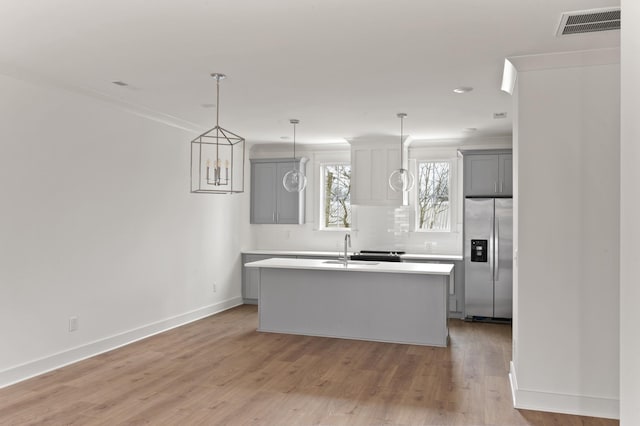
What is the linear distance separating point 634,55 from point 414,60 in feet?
8.18

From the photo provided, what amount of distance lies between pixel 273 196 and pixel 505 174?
11.6 feet

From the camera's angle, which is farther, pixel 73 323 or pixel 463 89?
pixel 73 323

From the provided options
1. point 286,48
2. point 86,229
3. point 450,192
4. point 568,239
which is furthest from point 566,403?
point 450,192

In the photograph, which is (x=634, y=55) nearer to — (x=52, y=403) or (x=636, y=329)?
(x=636, y=329)

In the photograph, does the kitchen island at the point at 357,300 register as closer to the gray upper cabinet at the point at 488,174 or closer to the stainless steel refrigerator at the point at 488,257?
the stainless steel refrigerator at the point at 488,257

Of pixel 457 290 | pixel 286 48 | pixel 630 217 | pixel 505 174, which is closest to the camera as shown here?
pixel 630 217

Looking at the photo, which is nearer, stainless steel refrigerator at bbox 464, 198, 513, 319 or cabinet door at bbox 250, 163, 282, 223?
stainless steel refrigerator at bbox 464, 198, 513, 319

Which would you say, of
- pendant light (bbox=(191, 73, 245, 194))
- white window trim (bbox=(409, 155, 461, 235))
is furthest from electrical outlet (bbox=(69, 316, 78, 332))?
white window trim (bbox=(409, 155, 461, 235))

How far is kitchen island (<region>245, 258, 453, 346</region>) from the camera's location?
548 cm

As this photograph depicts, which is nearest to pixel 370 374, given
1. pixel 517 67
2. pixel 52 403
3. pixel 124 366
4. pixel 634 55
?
pixel 124 366

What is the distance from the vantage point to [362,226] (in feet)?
26.3

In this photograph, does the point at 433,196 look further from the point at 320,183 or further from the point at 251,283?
the point at 251,283

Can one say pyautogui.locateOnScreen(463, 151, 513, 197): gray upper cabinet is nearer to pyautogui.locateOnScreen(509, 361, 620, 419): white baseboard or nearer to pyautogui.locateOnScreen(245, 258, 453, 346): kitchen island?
pyautogui.locateOnScreen(245, 258, 453, 346): kitchen island

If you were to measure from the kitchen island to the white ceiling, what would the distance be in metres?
1.80
